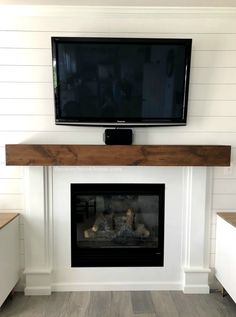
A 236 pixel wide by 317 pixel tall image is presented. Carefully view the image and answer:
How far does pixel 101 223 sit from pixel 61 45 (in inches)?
63.8

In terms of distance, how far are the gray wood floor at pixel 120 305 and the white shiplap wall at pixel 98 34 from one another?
821 mm

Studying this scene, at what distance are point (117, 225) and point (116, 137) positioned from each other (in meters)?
0.88

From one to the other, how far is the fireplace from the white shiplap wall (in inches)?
18.6

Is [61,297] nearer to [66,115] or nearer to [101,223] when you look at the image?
[101,223]

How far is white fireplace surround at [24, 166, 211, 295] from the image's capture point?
277 centimetres

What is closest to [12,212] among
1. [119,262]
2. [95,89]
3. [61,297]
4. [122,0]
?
[61,297]

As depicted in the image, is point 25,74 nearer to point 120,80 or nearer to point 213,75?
point 120,80

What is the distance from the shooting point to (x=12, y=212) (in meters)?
2.80

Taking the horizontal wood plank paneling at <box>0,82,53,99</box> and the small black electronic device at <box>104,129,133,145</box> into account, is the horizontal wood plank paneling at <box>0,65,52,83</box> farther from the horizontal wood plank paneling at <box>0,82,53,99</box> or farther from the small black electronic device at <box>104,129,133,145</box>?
the small black electronic device at <box>104,129,133,145</box>

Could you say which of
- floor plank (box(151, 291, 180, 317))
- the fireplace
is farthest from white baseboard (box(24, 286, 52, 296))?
floor plank (box(151, 291, 180, 317))


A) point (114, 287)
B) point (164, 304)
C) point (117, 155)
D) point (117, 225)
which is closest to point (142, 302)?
point (164, 304)

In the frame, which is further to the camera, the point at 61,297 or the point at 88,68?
the point at 61,297

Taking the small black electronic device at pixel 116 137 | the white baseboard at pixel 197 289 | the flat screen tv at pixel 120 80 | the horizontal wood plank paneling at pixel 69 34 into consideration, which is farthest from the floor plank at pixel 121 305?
the horizontal wood plank paneling at pixel 69 34

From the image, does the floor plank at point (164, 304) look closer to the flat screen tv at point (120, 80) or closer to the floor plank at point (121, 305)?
the floor plank at point (121, 305)
